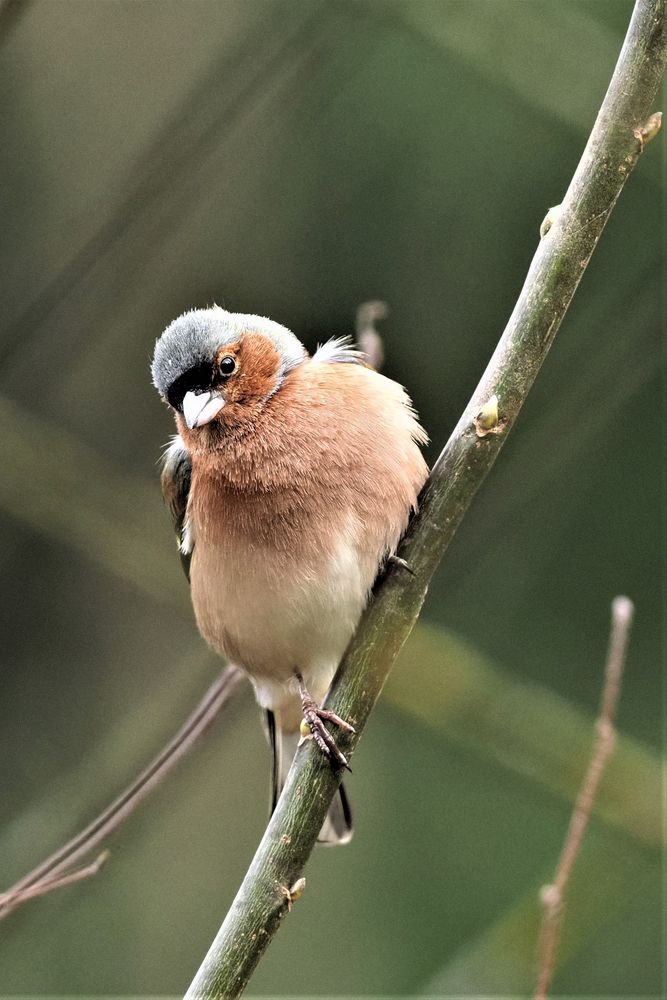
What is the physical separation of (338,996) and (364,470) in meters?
3.51

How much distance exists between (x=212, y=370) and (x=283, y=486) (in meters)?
0.52

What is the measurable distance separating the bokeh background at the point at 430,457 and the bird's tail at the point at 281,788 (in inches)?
10.8

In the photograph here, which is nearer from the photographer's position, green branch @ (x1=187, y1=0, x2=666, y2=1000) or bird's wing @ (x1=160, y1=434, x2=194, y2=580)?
green branch @ (x1=187, y1=0, x2=666, y2=1000)

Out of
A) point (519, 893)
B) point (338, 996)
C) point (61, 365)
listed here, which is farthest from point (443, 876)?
point (61, 365)

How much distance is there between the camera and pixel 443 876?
6156 mm

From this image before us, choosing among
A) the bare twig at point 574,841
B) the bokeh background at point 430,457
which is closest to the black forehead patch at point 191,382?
the bokeh background at point 430,457

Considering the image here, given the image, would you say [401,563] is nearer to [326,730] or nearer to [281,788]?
[326,730]

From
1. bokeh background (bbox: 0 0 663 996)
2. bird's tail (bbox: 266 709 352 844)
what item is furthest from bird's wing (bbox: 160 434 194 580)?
bird's tail (bbox: 266 709 352 844)

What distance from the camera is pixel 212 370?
142 inches

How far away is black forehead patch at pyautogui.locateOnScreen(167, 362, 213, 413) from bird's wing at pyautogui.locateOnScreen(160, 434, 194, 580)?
186 millimetres

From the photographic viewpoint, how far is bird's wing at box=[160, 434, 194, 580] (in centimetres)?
377

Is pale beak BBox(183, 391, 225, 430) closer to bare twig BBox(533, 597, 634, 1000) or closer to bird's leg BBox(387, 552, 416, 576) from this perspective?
bird's leg BBox(387, 552, 416, 576)

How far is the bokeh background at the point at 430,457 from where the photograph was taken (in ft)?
14.3

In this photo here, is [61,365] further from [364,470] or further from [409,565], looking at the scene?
[409,565]
